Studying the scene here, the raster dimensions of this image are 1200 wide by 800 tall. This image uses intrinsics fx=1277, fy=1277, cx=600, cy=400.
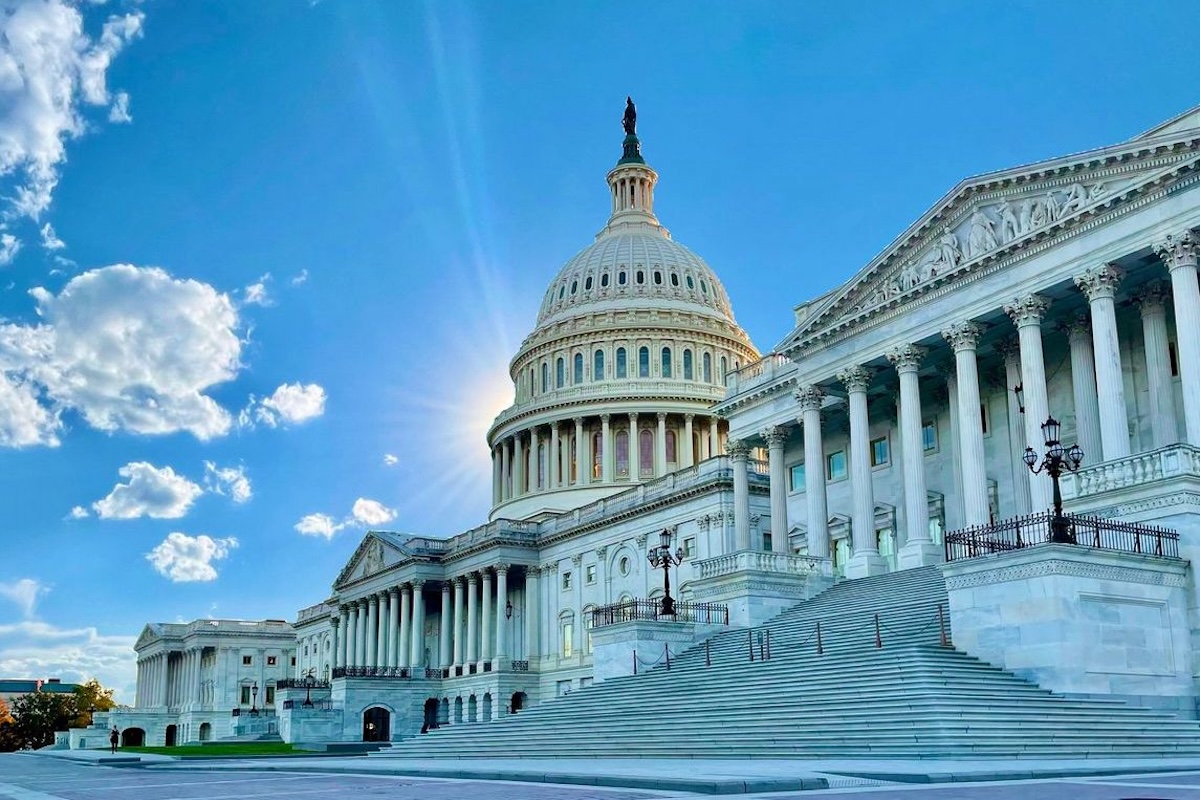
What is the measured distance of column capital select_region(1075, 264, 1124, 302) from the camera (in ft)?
140

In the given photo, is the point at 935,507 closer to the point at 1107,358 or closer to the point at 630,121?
the point at 1107,358

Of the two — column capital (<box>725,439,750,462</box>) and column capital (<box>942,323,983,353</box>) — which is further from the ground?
column capital (<box>942,323,983,353</box>)

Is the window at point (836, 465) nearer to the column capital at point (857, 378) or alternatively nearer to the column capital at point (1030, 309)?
the column capital at point (857, 378)

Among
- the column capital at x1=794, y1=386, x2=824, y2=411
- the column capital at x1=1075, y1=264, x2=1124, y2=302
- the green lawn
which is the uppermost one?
the column capital at x1=1075, y1=264, x2=1124, y2=302

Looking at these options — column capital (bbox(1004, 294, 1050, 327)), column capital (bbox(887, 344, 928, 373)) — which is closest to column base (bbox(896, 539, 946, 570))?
column capital (bbox(887, 344, 928, 373))

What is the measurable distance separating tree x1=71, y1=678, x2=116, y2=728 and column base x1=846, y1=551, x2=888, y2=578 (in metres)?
140

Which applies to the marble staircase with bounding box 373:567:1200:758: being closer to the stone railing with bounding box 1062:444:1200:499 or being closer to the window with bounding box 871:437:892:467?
the stone railing with bounding box 1062:444:1200:499

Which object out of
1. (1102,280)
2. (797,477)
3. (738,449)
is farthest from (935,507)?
(1102,280)

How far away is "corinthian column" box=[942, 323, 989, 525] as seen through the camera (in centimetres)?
4669

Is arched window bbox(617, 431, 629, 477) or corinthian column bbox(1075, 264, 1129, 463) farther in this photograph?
arched window bbox(617, 431, 629, 477)

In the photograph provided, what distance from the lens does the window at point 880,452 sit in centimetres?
5922

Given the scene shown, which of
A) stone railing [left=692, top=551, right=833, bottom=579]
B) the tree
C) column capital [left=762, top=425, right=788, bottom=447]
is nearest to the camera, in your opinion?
stone railing [left=692, top=551, right=833, bottom=579]

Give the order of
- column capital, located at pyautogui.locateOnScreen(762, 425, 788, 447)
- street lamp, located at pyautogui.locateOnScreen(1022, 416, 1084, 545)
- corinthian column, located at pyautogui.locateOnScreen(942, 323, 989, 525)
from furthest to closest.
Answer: column capital, located at pyautogui.locateOnScreen(762, 425, 788, 447) < corinthian column, located at pyautogui.locateOnScreen(942, 323, 989, 525) < street lamp, located at pyautogui.locateOnScreen(1022, 416, 1084, 545)

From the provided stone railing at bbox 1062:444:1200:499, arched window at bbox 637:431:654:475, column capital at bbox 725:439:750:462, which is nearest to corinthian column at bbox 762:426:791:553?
column capital at bbox 725:439:750:462
